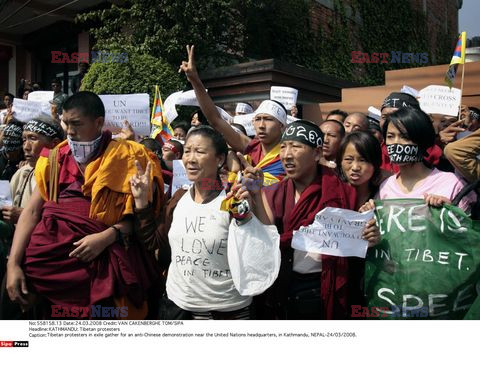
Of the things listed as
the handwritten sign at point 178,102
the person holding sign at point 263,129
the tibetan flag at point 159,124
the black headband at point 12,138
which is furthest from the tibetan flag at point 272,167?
the black headband at point 12,138

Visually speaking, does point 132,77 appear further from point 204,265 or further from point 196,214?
point 204,265

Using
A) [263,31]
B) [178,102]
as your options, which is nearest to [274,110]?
[178,102]

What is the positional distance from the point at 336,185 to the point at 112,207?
4.10 ft

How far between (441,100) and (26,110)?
3.46m

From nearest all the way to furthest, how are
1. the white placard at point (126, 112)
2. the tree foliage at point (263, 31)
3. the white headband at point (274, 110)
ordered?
1. the white placard at point (126, 112)
2. the white headband at point (274, 110)
3. the tree foliage at point (263, 31)

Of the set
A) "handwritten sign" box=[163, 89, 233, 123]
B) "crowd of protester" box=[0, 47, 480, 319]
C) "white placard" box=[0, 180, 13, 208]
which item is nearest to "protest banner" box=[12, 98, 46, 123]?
"white placard" box=[0, 180, 13, 208]

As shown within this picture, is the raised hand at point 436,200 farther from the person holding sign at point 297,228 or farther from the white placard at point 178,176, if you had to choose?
the white placard at point 178,176

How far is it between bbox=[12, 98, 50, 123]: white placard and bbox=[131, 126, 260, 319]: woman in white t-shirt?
1.98 meters

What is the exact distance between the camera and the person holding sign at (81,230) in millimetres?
2512

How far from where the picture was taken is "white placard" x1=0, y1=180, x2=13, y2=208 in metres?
2.95

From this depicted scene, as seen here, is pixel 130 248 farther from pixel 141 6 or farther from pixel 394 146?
pixel 141 6

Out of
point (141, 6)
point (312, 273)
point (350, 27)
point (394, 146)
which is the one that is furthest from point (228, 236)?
point (350, 27)

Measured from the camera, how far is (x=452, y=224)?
2.27 metres

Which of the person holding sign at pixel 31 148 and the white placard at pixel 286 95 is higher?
the white placard at pixel 286 95
